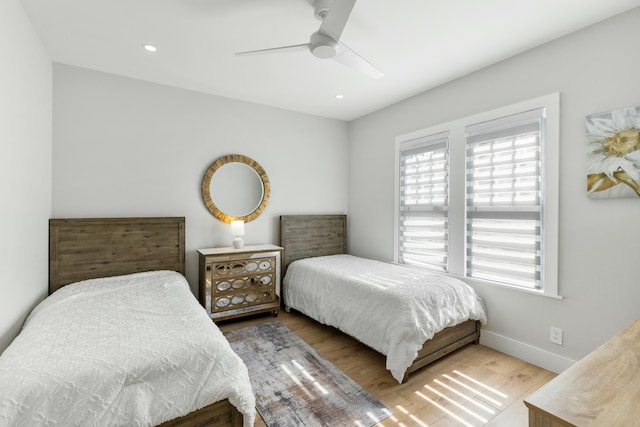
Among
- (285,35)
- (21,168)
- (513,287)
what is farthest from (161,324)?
(513,287)

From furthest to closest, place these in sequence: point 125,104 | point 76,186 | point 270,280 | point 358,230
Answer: point 358,230, point 270,280, point 125,104, point 76,186

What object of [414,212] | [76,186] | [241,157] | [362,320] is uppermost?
[241,157]

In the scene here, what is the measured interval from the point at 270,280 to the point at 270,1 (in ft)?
8.70

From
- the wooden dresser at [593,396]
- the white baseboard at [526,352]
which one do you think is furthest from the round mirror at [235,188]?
the wooden dresser at [593,396]

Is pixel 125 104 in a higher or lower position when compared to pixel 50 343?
higher

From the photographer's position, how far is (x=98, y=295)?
88.1 inches

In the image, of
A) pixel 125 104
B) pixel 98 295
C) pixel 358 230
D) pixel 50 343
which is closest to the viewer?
pixel 50 343

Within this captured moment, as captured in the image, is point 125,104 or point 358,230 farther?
point 358,230

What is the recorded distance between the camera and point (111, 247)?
2803mm

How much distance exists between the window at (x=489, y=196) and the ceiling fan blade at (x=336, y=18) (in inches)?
68.5

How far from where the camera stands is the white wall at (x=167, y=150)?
273 cm

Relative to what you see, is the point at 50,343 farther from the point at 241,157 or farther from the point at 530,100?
the point at 530,100

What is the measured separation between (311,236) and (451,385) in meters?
2.37

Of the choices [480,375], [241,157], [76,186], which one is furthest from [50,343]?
[480,375]
